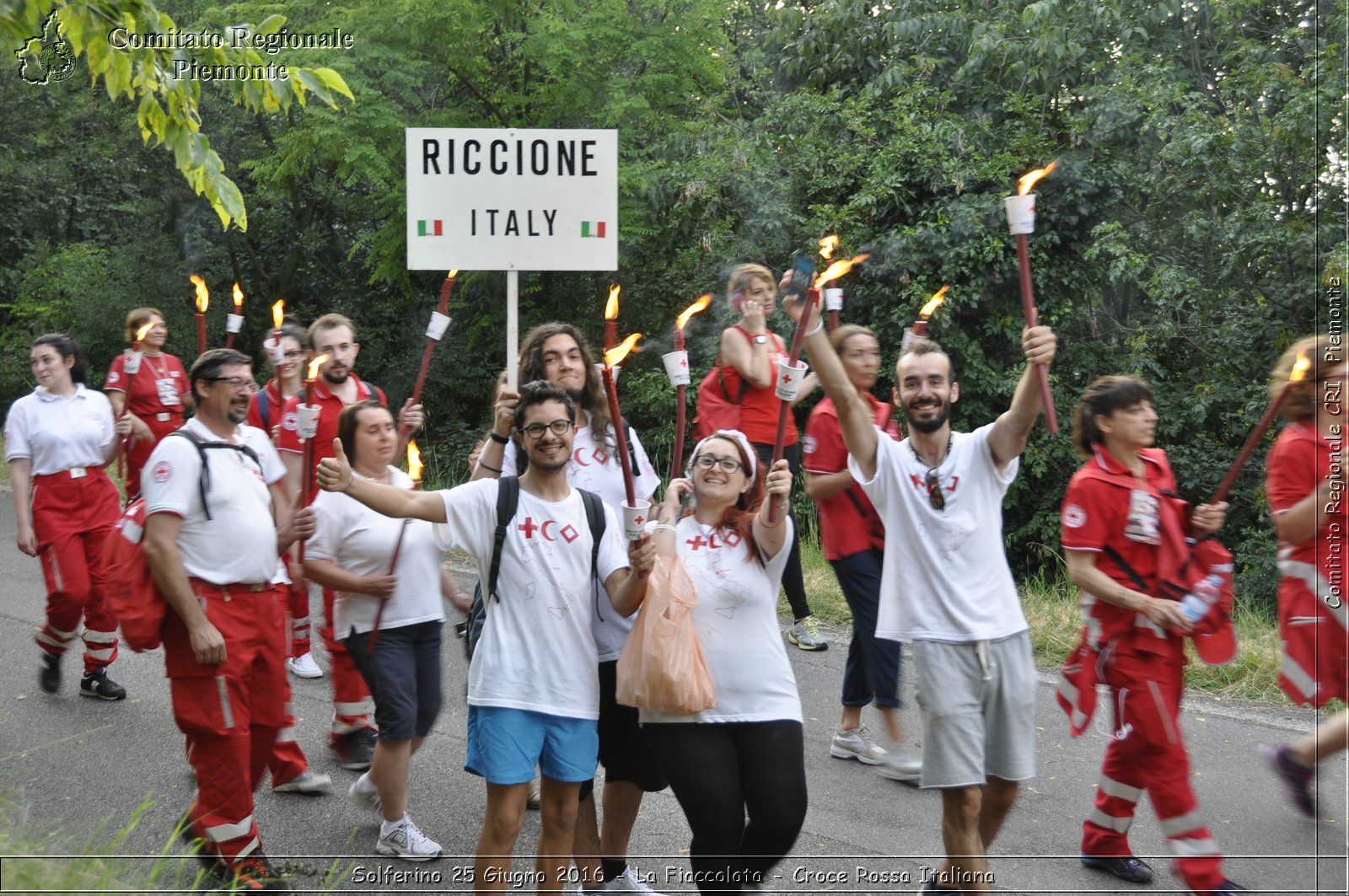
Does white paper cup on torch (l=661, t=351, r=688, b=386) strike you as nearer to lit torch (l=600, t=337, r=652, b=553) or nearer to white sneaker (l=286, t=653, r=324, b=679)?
lit torch (l=600, t=337, r=652, b=553)

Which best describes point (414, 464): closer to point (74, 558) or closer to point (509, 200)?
point (509, 200)

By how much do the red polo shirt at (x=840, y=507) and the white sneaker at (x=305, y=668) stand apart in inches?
123

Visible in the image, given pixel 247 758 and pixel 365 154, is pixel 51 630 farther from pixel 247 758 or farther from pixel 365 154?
pixel 365 154

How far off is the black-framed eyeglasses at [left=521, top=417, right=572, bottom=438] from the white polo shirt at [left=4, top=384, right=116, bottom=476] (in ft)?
13.3

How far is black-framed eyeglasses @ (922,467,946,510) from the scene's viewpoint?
13.6 ft

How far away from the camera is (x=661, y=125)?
45.5 feet

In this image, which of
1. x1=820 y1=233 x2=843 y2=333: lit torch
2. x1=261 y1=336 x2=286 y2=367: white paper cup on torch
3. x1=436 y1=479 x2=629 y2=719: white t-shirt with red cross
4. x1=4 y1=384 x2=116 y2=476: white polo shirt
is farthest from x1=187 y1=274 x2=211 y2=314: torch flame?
x1=820 y1=233 x2=843 y2=333: lit torch

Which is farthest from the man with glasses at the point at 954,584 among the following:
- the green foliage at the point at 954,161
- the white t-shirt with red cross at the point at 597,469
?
the green foliage at the point at 954,161

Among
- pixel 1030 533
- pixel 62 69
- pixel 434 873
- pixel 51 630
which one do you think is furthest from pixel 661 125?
pixel 434 873

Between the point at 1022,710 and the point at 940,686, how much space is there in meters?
0.30

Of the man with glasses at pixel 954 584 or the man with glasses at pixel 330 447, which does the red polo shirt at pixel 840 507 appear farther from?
the man with glasses at pixel 330 447

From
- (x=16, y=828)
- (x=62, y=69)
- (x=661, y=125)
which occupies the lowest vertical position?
(x=16, y=828)

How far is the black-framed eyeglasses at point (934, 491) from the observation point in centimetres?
415

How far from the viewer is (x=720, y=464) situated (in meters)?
3.96
